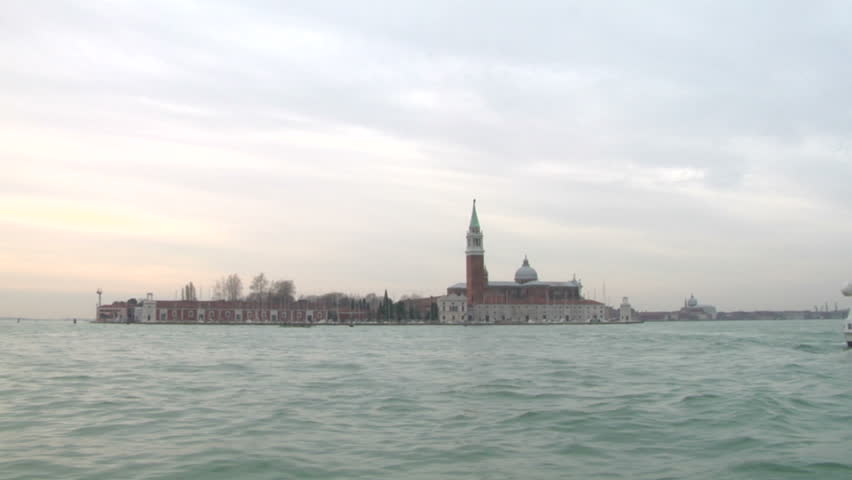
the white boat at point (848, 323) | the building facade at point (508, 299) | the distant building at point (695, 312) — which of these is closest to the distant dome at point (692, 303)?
the distant building at point (695, 312)

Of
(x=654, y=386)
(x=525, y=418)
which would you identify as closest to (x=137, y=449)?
(x=525, y=418)

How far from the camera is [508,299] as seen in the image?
113 metres

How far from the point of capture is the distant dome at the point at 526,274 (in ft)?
396

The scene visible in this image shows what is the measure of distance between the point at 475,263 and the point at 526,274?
637 inches

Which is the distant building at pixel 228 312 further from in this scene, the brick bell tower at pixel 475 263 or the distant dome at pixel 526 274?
the distant dome at pixel 526 274

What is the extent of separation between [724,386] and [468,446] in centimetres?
836

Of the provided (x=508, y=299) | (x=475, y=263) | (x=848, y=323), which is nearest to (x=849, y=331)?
(x=848, y=323)

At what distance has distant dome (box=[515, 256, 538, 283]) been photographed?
120688 mm

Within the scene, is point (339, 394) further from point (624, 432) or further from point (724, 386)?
point (724, 386)

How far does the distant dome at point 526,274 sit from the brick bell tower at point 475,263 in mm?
11892

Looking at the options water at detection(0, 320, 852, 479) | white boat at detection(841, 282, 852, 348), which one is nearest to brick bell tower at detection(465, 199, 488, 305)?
white boat at detection(841, 282, 852, 348)

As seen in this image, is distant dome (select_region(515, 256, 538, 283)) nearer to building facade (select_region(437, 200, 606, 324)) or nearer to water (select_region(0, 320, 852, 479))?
building facade (select_region(437, 200, 606, 324))

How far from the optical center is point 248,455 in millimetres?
8047

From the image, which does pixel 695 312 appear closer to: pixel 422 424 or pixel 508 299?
pixel 508 299
